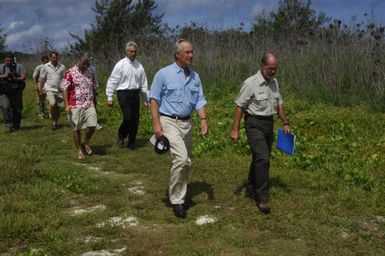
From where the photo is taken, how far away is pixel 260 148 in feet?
18.9

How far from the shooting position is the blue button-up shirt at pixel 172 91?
563 centimetres

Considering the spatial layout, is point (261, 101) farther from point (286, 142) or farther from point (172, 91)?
point (172, 91)

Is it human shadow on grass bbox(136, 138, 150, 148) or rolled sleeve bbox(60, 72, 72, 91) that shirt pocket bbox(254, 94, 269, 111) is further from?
human shadow on grass bbox(136, 138, 150, 148)

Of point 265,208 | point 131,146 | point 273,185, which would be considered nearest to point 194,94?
point 265,208

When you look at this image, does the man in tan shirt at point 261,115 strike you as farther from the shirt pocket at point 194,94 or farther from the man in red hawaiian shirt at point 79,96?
the man in red hawaiian shirt at point 79,96

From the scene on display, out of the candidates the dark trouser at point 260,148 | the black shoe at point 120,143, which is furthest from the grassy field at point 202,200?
the dark trouser at point 260,148

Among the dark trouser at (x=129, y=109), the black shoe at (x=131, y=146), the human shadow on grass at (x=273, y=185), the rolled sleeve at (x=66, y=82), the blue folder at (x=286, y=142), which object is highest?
the rolled sleeve at (x=66, y=82)

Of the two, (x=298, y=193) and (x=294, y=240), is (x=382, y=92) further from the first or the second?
(x=294, y=240)

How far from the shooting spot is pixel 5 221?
517cm

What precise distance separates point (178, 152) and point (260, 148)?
961 mm

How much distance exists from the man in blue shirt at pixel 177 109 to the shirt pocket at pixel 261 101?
669 millimetres

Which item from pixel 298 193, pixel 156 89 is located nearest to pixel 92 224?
pixel 156 89

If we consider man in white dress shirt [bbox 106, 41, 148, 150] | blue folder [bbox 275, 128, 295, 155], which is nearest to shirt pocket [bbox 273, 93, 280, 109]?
blue folder [bbox 275, 128, 295, 155]

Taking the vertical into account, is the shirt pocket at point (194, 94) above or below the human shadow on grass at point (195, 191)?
above
